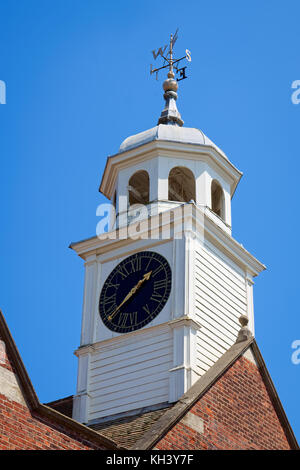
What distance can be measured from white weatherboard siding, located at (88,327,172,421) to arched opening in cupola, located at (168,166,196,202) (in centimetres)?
571

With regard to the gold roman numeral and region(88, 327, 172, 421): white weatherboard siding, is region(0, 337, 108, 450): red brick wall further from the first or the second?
the gold roman numeral

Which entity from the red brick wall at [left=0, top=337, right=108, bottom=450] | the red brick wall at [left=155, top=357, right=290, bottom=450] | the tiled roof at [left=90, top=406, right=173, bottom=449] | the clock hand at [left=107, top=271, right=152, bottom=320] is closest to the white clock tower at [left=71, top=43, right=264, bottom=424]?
the clock hand at [left=107, top=271, right=152, bottom=320]

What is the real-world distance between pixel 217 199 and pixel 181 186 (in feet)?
4.02

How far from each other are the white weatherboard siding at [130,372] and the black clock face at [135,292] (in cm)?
50

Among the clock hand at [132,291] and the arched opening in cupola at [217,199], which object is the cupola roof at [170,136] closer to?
the arched opening in cupola at [217,199]

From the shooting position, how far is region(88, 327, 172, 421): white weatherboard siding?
81.4 feet

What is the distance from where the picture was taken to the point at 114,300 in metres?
26.8

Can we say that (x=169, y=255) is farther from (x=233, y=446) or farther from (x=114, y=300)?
(x=233, y=446)

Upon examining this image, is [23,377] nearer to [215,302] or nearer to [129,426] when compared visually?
[129,426]

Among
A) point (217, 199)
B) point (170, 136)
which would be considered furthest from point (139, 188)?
point (217, 199)

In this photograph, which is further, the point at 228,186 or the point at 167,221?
the point at 228,186

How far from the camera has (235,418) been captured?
69.3 ft

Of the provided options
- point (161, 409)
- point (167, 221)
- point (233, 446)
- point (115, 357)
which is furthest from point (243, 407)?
point (167, 221)
